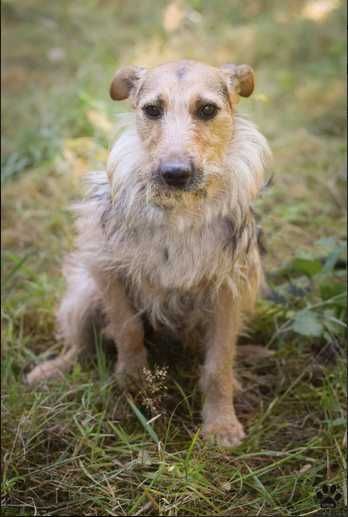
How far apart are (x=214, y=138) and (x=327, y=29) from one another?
4908 mm

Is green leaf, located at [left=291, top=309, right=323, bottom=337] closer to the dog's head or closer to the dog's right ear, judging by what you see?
the dog's head

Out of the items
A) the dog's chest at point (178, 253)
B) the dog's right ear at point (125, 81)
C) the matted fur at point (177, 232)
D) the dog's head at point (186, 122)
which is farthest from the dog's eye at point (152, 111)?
the dog's chest at point (178, 253)

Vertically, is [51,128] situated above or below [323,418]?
above

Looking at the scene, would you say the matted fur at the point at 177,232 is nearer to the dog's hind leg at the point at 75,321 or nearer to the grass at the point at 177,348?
the dog's hind leg at the point at 75,321

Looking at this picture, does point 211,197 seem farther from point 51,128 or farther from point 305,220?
point 51,128

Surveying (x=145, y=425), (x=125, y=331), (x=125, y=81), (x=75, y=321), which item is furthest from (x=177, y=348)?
(x=125, y=81)

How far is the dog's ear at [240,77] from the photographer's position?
295cm

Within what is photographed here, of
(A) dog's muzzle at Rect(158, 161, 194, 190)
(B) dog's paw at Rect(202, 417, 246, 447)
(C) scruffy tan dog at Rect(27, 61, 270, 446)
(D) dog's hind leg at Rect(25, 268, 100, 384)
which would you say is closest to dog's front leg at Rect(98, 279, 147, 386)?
(C) scruffy tan dog at Rect(27, 61, 270, 446)

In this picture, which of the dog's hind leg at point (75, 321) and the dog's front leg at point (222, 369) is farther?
the dog's hind leg at point (75, 321)

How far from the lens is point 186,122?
2.68 metres

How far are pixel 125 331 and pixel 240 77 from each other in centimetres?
130

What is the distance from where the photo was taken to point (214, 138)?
276 centimetres

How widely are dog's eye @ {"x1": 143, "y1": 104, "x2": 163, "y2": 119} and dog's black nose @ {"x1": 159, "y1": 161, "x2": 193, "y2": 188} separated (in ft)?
1.30

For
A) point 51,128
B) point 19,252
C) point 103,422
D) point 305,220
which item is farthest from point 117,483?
point 51,128
